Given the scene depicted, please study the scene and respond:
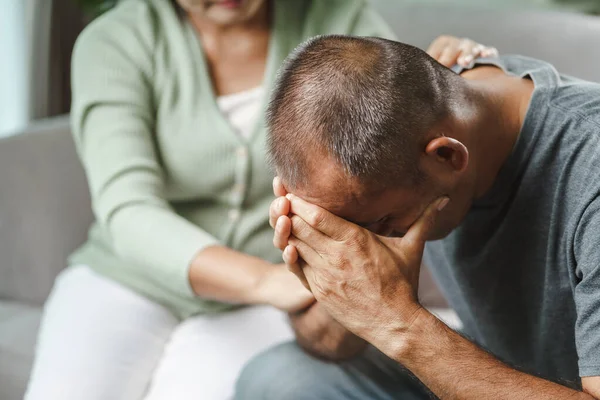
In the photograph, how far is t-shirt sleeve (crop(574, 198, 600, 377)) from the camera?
1.70 ft

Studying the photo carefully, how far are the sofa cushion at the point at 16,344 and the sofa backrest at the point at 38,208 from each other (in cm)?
3

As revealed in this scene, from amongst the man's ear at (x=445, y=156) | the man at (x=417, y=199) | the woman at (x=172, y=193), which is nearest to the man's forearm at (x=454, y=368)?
the man at (x=417, y=199)

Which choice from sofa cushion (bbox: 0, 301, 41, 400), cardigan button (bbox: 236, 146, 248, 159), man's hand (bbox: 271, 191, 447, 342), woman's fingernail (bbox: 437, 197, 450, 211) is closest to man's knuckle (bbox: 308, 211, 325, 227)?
man's hand (bbox: 271, 191, 447, 342)

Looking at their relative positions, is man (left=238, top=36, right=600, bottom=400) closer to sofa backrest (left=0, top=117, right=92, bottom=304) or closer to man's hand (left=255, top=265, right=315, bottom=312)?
man's hand (left=255, top=265, right=315, bottom=312)

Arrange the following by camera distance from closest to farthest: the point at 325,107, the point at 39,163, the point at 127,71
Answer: the point at 325,107 < the point at 127,71 < the point at 39,163

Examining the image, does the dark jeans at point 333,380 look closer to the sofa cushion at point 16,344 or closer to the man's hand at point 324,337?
the man's hand at point 324,337

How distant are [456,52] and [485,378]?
1.17 feet

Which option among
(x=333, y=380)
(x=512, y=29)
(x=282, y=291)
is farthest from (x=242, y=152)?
(x=512, y=29)

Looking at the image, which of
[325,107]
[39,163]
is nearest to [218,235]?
[39,163]

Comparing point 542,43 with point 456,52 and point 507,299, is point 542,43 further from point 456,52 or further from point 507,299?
point 507,299

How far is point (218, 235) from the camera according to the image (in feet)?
3.07

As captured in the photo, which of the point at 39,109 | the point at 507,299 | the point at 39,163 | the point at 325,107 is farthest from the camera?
the point at 39,109

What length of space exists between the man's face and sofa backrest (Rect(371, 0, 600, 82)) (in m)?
0.52

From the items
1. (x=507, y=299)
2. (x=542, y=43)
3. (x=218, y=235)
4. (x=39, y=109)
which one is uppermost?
(x=542, y=43)
